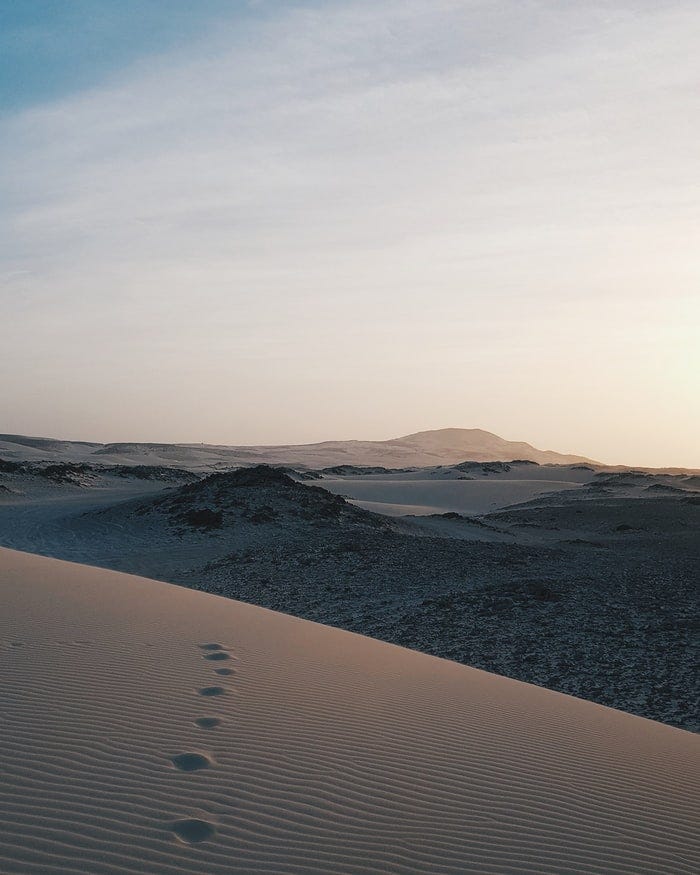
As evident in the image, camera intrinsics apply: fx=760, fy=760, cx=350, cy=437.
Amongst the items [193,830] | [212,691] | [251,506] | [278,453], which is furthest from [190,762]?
[278,453]

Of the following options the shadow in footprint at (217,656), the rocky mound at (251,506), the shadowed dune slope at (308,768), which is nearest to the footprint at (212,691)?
the shadowed dune slope at (308,768)

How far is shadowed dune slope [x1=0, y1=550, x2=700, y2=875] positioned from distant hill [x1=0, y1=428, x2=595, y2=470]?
213ft

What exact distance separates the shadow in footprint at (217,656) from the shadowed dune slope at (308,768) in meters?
0.03

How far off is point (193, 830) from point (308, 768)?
0.99 meters

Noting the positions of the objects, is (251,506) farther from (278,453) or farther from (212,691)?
(278,453)

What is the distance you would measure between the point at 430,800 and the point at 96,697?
8.18 ft

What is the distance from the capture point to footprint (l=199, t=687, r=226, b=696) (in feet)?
18.7

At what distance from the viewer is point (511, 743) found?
5.32 metres

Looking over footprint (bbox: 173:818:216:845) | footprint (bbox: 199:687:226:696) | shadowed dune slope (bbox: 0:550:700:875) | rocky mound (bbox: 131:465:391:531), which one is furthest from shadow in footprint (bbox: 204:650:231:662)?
rocky mound (bbox: 131:465:391:531)

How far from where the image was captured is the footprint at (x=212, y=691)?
5.70 meters

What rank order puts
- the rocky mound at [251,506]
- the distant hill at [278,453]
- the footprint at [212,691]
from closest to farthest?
the footprint at [212,691] → the rocky mound at [251,506] → the distant hill at [278,453]

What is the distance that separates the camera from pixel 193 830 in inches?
A: 136

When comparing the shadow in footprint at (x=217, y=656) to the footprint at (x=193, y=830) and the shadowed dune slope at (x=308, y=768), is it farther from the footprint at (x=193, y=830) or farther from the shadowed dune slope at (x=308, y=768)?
the footprint at (x=193, y=830)

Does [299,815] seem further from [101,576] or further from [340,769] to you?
[101,576]
